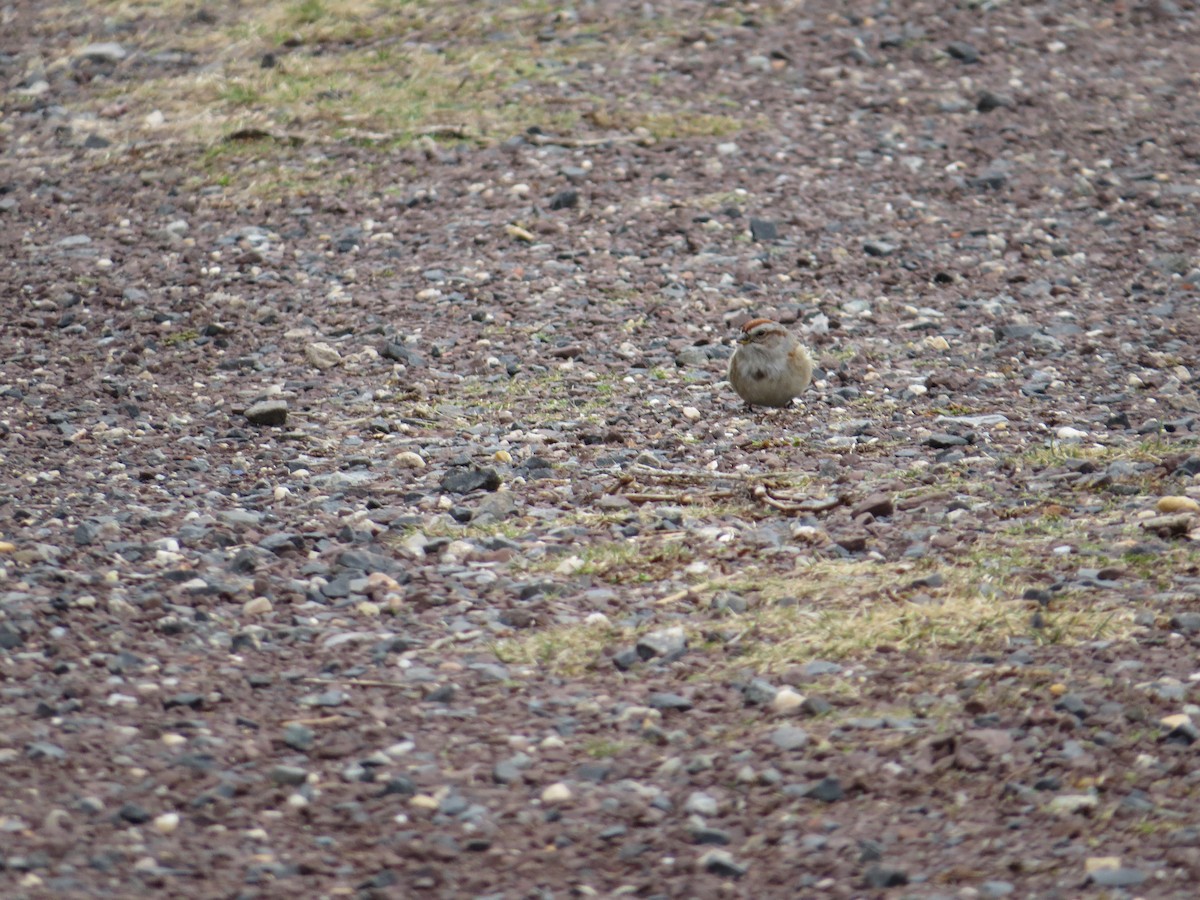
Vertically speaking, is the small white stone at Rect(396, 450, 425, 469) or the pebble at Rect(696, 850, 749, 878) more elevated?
the pebble at Rect(696, 850, 749, 878)

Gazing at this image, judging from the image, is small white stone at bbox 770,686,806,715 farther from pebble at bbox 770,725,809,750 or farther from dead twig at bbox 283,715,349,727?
dead twig at bbox 283,715,349,727

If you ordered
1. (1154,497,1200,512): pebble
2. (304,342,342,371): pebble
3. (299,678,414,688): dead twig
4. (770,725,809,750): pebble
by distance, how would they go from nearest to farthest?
1. (770,725,809,750): pebble
2. (299,678,414,688): dead twig
3. (1154,497,1200,512): pebble
4. (304,342,342,371): pebble

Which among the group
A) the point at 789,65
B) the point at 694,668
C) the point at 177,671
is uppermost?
the point at 177,671

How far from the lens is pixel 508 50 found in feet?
32.4

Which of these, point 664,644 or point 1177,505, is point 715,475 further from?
point 1177,505

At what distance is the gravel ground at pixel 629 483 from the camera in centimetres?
350

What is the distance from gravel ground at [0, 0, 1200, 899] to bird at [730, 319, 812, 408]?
0.14m

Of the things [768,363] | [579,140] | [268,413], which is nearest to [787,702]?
[768,363]

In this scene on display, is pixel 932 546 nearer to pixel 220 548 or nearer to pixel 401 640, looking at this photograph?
pixel 401 640

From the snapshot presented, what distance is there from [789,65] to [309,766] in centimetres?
720

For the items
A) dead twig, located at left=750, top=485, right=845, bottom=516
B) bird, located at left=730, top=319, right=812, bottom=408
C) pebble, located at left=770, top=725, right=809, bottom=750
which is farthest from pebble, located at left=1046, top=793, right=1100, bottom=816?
bird, located at left=730, top=319, right=812, bottom=408

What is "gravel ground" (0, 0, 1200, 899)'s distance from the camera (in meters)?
3.50

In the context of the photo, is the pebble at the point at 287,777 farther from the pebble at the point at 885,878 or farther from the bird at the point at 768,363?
the bird at the point at 768,363

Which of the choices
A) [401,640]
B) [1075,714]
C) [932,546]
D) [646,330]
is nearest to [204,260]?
[646,330]
